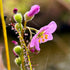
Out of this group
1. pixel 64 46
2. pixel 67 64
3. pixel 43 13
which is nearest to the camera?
pixel 43 13

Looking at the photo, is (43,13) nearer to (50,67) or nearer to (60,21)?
(60,21)

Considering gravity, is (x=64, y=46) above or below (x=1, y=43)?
below

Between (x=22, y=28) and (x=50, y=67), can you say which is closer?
(x=22, y=28)

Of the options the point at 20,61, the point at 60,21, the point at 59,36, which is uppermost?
the point at 20,61

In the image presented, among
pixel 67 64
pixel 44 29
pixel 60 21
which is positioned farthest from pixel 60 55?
pixel 44 29

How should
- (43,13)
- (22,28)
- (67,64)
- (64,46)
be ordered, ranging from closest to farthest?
(22,28), (43,13), (67,64), (64,46)

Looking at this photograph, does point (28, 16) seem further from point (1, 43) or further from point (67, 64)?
point (67, 64)

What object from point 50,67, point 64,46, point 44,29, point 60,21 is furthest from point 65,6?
point 44,29
